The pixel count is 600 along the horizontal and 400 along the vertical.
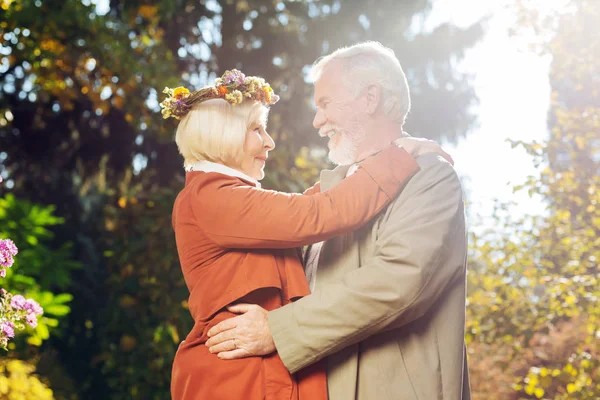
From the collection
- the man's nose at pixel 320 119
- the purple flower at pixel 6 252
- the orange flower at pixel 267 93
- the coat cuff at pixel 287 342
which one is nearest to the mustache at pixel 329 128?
the man's nose at pixel 320 119

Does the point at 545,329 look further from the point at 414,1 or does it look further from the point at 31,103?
the point at 31,103

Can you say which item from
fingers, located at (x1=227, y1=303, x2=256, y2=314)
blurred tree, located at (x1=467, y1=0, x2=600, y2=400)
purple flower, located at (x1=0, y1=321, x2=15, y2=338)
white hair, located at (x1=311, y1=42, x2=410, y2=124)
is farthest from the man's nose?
blurred tree, located at (x1=467, y1=0, x2=600, y2=400)

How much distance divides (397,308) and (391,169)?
405 millimetres

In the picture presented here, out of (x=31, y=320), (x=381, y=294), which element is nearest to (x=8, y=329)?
(x=31, y=320)

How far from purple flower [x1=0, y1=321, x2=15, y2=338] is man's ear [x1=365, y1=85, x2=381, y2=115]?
162 cm

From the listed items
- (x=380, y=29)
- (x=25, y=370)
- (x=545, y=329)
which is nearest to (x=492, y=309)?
(x=545, y=329)

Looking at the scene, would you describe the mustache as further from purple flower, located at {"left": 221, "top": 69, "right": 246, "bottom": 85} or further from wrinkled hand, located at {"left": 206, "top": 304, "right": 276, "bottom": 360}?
wrinkled hand, located at {"left": 206, "top": 304, "right": 276, "bottom": 360}

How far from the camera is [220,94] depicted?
2.18 meters

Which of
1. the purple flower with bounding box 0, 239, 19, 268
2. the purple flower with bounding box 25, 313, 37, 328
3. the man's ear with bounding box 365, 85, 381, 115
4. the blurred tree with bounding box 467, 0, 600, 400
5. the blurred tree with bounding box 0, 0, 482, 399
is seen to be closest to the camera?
the man's ear with bounding box 365, 85, 381, 115

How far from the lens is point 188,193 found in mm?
2119

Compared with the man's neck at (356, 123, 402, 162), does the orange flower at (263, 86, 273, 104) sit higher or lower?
higher

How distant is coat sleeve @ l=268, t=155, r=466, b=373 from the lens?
6.21ft

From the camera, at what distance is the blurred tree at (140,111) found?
7.50 m

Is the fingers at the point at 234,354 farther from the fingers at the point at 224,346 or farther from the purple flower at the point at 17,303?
the purple flower at the point at 17,303
